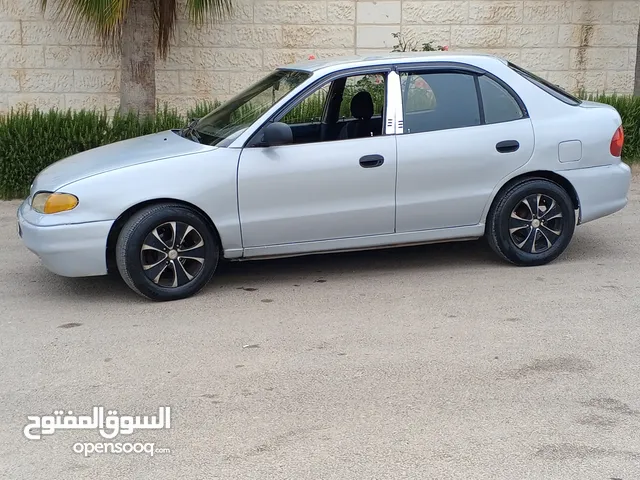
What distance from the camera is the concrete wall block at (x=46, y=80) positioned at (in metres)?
11.4

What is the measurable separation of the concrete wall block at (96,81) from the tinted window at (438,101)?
611cm

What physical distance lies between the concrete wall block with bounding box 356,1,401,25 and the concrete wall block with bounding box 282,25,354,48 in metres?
0.24

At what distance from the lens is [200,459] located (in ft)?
12.8

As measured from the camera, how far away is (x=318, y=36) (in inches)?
459

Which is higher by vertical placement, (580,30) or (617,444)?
(580,30)

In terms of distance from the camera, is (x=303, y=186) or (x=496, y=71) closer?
(x=303, y=186)

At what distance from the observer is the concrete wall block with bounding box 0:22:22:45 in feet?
36.9

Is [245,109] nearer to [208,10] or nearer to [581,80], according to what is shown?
[208,10]

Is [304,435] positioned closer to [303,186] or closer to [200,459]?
[200,459]

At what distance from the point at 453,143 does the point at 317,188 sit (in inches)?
44.8

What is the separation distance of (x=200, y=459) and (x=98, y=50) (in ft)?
28.4

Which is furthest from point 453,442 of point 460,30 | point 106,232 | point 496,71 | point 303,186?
point 460,30

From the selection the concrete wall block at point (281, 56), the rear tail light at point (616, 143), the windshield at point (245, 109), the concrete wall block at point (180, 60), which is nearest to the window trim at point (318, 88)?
the windshield at point (245, 109)

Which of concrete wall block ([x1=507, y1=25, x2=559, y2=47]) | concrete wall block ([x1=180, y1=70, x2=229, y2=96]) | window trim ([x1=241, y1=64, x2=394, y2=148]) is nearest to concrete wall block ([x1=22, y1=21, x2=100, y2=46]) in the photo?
concrete wall block ([x1=180, y1=70, x2=229, y2=96])
